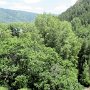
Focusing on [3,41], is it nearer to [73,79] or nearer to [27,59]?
[27,59]

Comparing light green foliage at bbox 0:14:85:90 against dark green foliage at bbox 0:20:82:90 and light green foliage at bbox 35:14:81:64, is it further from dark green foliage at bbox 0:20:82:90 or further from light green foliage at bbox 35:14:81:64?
light green foliage at bbox 35:14:81:64

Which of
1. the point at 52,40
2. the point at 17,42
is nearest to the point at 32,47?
the point at 17,42

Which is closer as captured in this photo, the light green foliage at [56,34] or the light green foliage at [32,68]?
the light green foliage at [32,68]

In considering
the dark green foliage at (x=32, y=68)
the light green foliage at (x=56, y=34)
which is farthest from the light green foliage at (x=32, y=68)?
the light green foliage at (x=56, y=34)

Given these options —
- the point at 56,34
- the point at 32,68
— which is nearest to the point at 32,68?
the point at 32,68

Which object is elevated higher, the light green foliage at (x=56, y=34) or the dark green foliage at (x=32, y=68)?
the light green foliage at (x=56, y=34)

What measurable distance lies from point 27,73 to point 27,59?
2334 mm

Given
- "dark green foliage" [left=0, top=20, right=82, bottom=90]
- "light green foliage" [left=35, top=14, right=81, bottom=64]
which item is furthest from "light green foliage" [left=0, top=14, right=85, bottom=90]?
"light green foliage" [left=35, top=14, right=81, bottom=64]

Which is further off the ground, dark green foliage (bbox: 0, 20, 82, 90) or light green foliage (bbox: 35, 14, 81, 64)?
light green foliage (bbox: 35, 14, 81, 64)

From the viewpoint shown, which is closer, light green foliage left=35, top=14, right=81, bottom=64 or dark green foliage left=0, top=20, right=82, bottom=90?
dark green foliage left=0, top=20, right=82, bottom=90

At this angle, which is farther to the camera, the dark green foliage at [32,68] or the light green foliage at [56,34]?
the light green foliage at [56,34]

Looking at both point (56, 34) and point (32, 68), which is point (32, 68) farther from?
point (56, 34)

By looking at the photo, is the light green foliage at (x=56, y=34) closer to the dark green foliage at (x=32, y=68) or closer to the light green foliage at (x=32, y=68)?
the light green foliage at (x=32, y=68)

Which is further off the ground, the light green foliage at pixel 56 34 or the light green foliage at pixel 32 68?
the light green foliage at pixel 56 34
